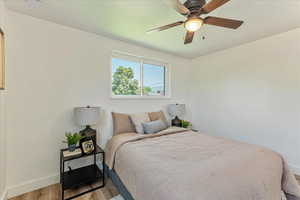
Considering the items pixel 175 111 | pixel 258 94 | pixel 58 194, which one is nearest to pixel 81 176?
pixel 58 194

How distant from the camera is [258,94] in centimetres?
273

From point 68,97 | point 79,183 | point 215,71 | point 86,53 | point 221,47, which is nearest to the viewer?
point 79,183

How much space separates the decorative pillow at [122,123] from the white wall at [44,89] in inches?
8.4

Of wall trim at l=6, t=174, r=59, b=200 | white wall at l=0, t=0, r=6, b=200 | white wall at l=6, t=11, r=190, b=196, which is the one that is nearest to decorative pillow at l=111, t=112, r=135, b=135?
white wall at l=6, t=11, r=190, b=196

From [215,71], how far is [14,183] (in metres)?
4.38

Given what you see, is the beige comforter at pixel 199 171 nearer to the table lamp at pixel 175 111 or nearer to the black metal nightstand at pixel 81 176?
the black metal nightstand at pixel 81 176

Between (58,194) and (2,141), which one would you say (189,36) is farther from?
(58,194)

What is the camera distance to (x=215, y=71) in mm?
3479

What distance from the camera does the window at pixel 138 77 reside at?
2.82 meters

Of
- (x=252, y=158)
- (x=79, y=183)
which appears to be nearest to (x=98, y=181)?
(x=79, y=183)

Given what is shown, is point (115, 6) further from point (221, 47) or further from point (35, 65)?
point (221, 47)

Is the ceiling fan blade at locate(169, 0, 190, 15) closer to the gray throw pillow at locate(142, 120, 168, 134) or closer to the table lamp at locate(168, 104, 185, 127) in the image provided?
the gray throw pillow at locate(142, 120, 168, 134)

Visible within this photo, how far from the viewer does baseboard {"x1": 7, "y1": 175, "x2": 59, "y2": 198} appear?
5.78ft

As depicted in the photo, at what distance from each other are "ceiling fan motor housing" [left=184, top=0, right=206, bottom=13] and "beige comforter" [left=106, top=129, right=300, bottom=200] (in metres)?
1.62
